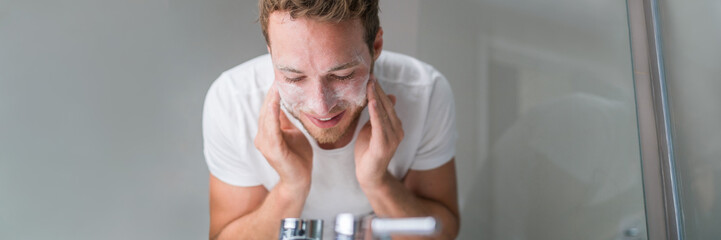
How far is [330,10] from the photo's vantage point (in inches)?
45.6

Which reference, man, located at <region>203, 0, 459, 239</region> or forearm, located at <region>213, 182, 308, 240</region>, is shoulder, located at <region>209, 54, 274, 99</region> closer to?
man, located at <region>203, 0, 459, 239</region>

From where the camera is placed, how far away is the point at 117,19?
53.4 inches

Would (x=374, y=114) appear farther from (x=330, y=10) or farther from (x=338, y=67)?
(x=330, y=10)

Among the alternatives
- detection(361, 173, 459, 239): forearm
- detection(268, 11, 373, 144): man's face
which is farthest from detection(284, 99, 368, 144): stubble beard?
detection(361, 173, 459, 239): forearm

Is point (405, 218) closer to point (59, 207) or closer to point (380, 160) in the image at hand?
point (380, 160)

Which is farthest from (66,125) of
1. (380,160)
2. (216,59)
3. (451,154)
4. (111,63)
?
(451,154)

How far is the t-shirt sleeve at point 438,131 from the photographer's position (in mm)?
1259

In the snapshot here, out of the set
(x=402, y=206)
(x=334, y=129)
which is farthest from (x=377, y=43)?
(x=402, y=206)

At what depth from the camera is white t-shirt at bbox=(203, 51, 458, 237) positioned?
124cm

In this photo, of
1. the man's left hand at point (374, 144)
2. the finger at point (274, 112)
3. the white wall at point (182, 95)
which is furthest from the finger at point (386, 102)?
the finger at point (274, 112)

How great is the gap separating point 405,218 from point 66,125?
792 millimetres

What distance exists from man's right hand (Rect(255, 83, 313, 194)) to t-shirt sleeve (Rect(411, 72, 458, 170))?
0.23 metres

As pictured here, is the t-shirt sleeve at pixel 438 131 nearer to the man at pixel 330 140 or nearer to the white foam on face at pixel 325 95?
the man at pixel 330 140

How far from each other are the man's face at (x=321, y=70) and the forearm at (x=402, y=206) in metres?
0.14
